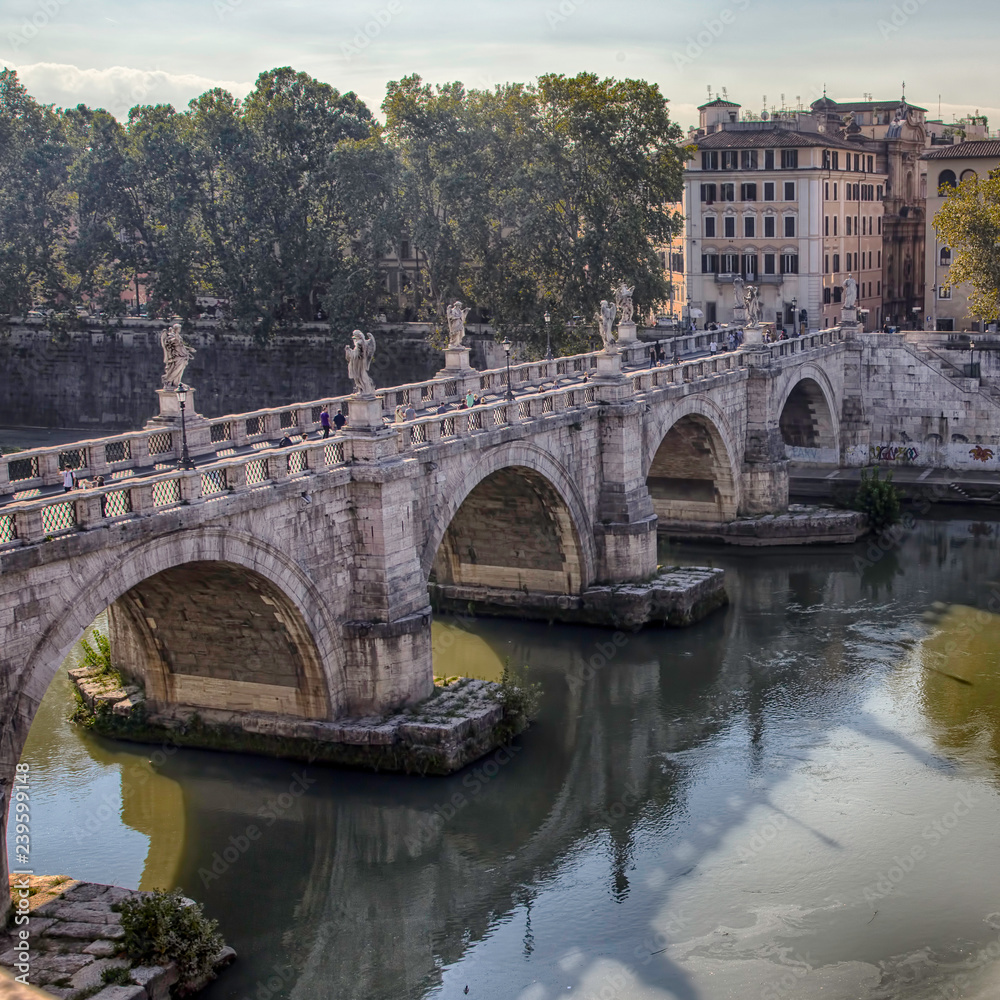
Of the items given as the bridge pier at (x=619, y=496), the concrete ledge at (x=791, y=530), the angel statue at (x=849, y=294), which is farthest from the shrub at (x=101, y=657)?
the angel statue at (x=849, y=294)

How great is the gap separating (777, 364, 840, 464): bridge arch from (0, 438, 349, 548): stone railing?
30.0 m

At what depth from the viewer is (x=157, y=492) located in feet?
78.7

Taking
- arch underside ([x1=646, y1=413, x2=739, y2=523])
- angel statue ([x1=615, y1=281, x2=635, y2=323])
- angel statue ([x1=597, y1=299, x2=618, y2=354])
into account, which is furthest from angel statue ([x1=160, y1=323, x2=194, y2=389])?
arch underside ([x1=646, y1=413, x2=739, y2=523])

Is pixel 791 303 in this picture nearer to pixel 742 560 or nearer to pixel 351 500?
pixel 742 560

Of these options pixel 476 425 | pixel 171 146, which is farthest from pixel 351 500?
pixel 171 146

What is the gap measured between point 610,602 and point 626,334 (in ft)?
40.3

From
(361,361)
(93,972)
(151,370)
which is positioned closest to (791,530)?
(361,361)

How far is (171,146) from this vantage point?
6412cm

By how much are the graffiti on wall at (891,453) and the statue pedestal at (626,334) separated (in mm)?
13142

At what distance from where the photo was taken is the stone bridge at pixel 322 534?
70.7 ft

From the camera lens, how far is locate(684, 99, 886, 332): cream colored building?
67500 mm

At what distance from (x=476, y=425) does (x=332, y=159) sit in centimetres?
3102

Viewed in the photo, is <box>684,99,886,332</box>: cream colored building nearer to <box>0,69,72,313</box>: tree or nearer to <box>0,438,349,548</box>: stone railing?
<box>0,69,72,313</box>: tree

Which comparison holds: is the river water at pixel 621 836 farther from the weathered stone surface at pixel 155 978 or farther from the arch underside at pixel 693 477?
the arch underside at pixel 693 477
